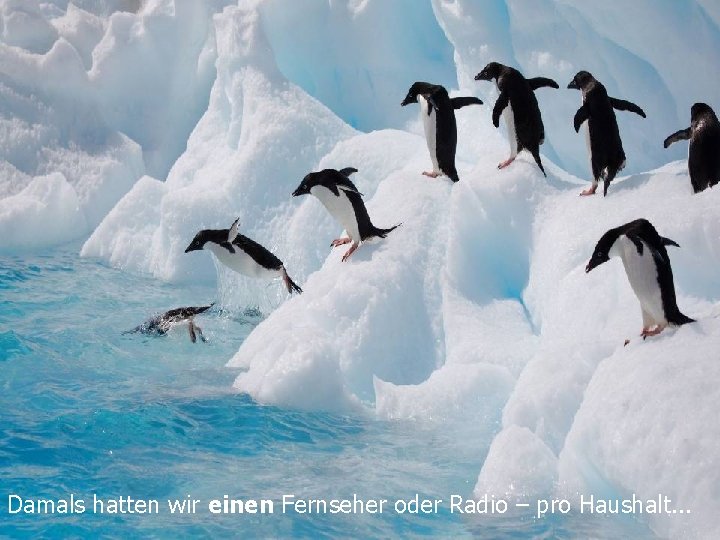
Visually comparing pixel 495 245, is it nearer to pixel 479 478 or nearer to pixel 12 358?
pixel 479 478

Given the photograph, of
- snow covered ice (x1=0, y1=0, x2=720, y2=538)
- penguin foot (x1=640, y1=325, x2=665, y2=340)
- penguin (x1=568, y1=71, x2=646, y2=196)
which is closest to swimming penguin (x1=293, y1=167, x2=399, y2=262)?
snow covered ice (x1=0, y1=0, x2=720, y2=538)

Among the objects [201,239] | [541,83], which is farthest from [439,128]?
[201,239]

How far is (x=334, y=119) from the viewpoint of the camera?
8.40 m

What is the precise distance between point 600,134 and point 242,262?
2477mm

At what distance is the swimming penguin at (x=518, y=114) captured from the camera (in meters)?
5.75

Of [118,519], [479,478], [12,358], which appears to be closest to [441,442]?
[479,478]

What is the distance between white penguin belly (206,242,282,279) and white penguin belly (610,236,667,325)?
3072mm

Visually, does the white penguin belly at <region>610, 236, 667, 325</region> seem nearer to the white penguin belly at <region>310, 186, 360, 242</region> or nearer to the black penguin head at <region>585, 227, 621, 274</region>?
the black penguin head at <region>585, 227, 621, 274</region>

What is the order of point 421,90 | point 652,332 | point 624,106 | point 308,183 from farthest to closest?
point 421,90
point 624,106
point 308,183
point 652,332

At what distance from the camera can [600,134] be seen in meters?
5.42

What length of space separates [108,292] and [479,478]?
5.18 meters

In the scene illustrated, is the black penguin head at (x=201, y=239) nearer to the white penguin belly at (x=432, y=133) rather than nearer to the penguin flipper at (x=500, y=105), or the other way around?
the white penguin belly at (x=432, y=133)

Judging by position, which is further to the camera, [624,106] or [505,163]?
[624,106]

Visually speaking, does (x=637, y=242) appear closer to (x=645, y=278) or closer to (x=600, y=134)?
(x=645, y=278)
